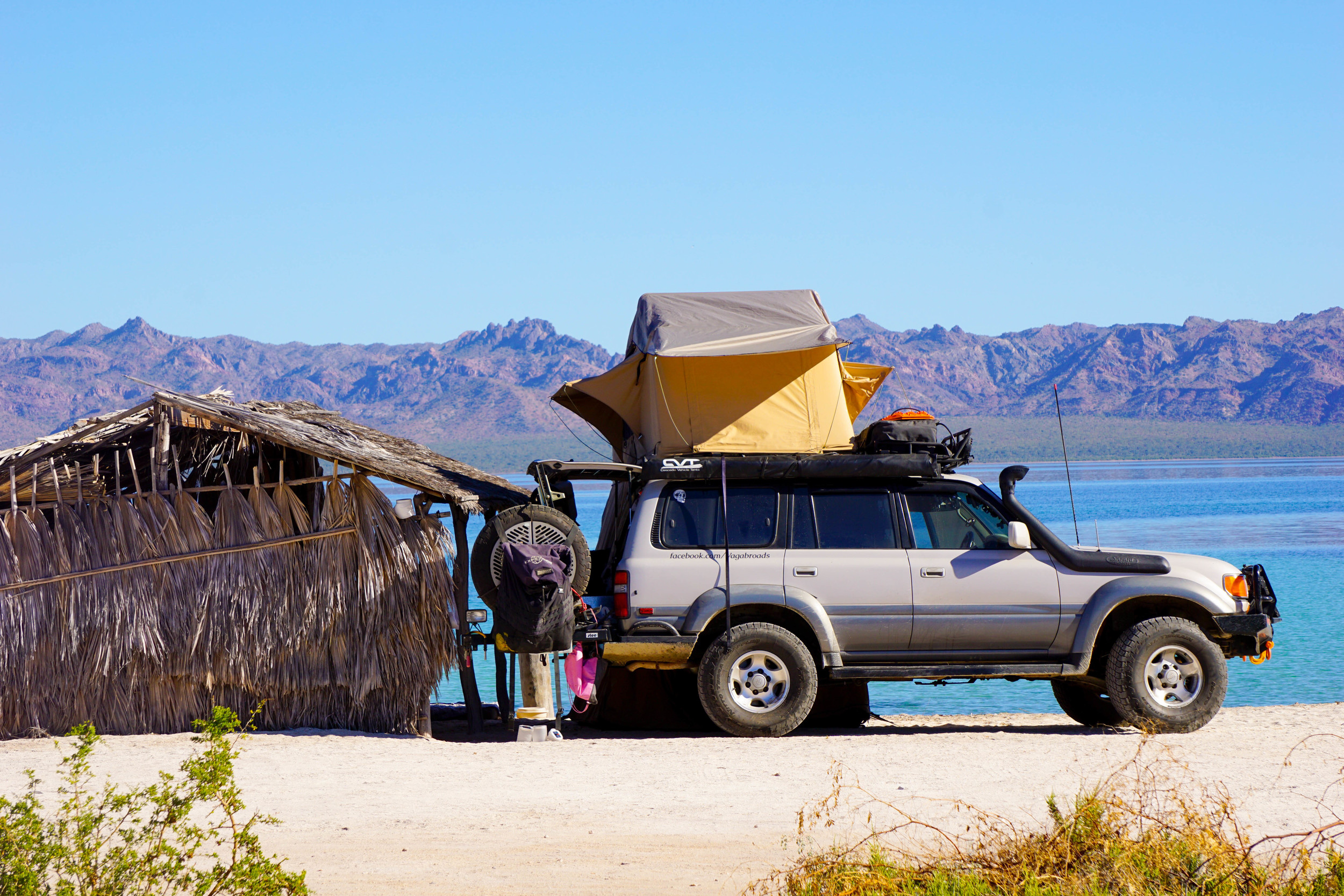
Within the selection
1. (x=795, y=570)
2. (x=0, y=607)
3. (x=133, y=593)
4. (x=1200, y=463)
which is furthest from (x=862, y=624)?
(x=1200, y=463)

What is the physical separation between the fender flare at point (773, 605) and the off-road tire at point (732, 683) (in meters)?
0.15

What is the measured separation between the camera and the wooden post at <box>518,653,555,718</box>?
37.3 feet

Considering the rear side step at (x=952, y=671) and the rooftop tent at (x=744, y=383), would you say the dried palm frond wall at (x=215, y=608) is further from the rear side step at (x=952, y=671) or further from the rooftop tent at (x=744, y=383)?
the rear side step at (x=952, y=671)

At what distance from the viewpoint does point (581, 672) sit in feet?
29.4

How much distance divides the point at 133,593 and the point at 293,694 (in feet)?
4.67

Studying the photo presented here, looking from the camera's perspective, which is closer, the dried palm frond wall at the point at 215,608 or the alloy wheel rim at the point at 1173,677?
the alloy wheel rim at the point at 1173,677

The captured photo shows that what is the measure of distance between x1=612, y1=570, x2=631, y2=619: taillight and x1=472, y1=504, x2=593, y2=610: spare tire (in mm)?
319

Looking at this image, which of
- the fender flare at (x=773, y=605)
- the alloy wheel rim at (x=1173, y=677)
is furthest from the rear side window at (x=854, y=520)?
the alloy wheel rim at (x=1173, y=677)

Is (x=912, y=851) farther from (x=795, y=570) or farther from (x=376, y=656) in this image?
(x=376, y=656)

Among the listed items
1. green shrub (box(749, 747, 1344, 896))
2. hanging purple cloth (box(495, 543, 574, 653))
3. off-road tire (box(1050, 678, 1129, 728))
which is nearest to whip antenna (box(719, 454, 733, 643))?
hanging purple cloth (box(495, 543, 574, 653))

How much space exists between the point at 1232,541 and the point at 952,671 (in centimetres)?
4220

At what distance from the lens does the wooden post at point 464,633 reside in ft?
32.2

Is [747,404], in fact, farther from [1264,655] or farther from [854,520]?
[1264,655]

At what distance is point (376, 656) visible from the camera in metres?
9.66
